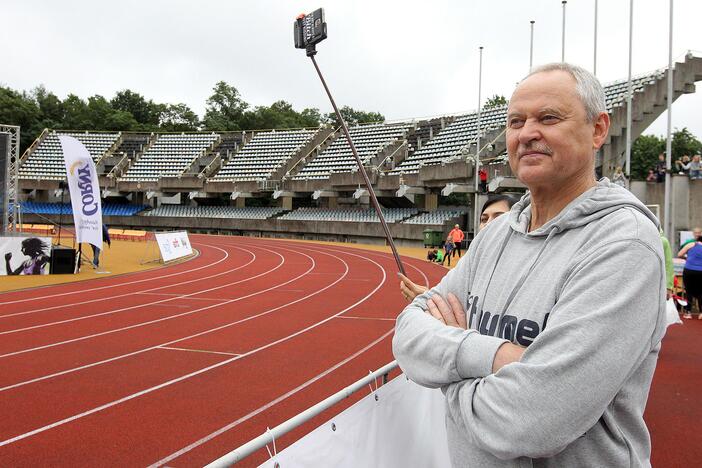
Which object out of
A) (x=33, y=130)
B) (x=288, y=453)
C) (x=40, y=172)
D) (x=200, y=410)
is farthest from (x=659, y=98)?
(x=33, y=130)

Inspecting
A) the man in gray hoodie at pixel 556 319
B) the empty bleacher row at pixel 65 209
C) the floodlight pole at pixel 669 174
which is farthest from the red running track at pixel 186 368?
the empty bleacher row at pixel 65 209

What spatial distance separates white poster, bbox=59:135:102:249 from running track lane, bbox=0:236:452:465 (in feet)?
22.1

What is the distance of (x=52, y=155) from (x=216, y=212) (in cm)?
2014

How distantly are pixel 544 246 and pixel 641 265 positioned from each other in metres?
0.27

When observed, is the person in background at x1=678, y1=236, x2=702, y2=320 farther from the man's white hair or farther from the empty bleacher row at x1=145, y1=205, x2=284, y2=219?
the empty bleacher row at x1=145, y1=205, x2=284, y2=219

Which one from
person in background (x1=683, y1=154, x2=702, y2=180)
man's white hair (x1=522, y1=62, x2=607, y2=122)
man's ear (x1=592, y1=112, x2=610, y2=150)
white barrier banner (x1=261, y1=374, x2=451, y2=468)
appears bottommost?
white barrier banner (x1=261, y1=374, x2=451, y2=468)

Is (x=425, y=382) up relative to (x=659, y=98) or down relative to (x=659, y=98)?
down

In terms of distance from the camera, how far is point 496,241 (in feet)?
5.13

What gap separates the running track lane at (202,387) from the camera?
4340 mm

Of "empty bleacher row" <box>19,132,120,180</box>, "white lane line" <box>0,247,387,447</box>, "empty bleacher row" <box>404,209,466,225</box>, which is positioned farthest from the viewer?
"empty bleacher row" <box>19,132,120,180</box>

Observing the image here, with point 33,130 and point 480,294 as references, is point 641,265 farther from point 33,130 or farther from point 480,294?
point 33,130

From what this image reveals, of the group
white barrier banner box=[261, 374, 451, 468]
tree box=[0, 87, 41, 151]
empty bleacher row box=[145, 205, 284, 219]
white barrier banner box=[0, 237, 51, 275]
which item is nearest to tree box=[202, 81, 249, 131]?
tree box=[0, 87, 41, 151]

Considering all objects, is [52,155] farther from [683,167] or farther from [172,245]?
[683,167]

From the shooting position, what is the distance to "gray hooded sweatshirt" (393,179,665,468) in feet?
3.59
